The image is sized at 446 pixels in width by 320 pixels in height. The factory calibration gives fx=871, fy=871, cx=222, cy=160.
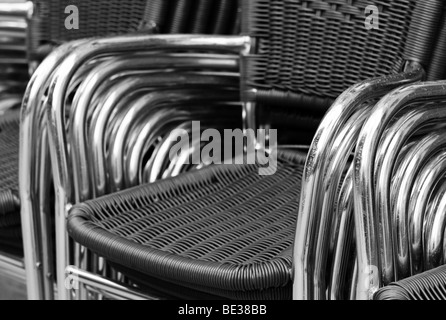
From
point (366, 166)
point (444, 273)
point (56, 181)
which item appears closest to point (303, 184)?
point (366, 166)

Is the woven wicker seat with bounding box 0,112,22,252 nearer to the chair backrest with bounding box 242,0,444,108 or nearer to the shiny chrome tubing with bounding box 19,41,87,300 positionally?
the shiny chrome tubing with bounding box 19,41,87,300

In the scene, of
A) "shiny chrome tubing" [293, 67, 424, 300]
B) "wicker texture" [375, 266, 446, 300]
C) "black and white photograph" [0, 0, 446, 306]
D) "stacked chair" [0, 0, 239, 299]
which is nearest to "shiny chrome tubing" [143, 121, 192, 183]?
"black and white photograph" [0, 0, 446, 306]

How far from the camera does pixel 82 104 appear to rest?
4.45 feet

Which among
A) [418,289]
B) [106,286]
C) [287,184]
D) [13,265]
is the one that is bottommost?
[13,265]

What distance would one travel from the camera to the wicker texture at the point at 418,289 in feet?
2.85

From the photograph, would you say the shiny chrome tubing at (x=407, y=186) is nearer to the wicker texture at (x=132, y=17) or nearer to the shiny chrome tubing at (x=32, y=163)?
the shiny chrome tubing at (x=32, y=163)

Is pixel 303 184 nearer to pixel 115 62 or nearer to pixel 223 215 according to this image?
pixel 223 215

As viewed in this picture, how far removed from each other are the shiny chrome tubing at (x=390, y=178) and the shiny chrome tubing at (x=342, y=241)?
0.05m

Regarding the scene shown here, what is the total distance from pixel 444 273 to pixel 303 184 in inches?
7.7

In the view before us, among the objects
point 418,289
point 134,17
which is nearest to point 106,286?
point 418,289

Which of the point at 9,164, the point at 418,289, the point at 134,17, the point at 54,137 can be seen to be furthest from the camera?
the point at 134,17

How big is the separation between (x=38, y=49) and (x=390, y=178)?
100cm

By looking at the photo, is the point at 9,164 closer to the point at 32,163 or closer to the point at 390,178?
the point at 32,163

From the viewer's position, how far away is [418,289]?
879 millimetres
